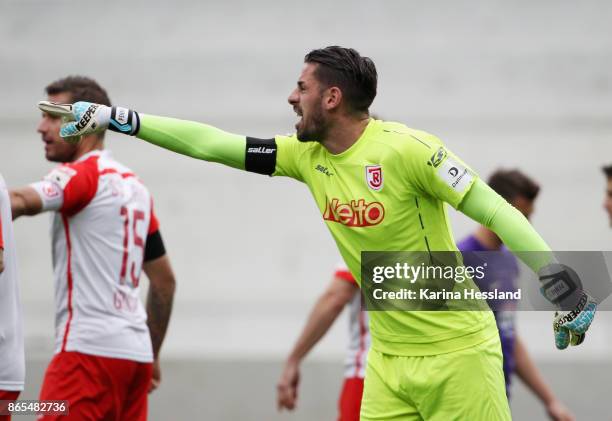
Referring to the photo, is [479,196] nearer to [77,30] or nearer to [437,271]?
[437,271]

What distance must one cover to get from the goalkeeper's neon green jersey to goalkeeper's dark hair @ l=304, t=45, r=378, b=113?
0.12 m

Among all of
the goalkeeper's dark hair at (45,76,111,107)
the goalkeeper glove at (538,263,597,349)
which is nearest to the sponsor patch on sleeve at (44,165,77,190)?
the goalkeeper's dark hair at (45,76,111,107)

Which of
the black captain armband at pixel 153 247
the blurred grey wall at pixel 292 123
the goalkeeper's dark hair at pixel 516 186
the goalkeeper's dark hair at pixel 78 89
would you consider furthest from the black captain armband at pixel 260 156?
the blurred grey wall at pixel 292 123

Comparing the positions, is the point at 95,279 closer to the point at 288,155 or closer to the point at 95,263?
the point at 95,263

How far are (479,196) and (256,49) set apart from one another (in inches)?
237

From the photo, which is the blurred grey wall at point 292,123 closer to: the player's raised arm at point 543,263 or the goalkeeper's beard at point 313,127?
the goalkeeper's beard at point 313,127

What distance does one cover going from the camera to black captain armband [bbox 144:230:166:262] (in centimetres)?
516

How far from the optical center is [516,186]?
612 centimetres

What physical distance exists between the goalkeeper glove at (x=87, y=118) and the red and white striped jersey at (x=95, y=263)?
70 centimetres

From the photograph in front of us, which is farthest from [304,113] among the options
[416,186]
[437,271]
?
A: [437,271]

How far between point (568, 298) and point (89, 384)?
7.14 ft

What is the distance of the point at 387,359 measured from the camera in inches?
160

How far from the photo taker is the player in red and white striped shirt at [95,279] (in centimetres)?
465

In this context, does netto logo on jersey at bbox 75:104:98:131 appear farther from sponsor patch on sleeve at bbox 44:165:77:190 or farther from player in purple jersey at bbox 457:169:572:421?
player in purple jersey at bbox 457:169:572:421
